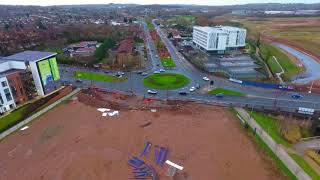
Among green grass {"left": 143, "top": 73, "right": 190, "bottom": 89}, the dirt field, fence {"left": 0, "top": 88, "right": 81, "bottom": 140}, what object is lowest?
the dirt field

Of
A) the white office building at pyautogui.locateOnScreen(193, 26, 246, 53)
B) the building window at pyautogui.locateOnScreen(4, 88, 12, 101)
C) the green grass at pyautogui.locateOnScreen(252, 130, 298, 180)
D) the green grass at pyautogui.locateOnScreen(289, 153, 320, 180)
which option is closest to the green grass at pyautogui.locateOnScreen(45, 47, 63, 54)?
the building window at pyautogui.locateOnScreen(4, 88, 12, 101)

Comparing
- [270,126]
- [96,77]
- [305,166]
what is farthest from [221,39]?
[305,166]

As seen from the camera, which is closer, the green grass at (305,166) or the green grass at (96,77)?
the green grass at (305,166)

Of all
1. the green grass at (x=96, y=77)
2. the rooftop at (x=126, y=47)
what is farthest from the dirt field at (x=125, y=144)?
the rooftop at (x=126, y=47)

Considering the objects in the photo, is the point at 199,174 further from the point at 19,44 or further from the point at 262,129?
the point at 19,44

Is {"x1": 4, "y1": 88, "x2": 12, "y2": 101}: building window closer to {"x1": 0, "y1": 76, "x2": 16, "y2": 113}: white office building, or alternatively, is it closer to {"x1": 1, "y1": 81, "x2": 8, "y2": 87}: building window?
{"x1": 0, "y1": 76, "x2": 16, "y2": 113}: white office building

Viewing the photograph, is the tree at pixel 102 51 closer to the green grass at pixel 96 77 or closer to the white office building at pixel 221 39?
the green grass at pixel 96 77

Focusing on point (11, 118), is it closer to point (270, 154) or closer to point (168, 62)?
point (270, 154)
